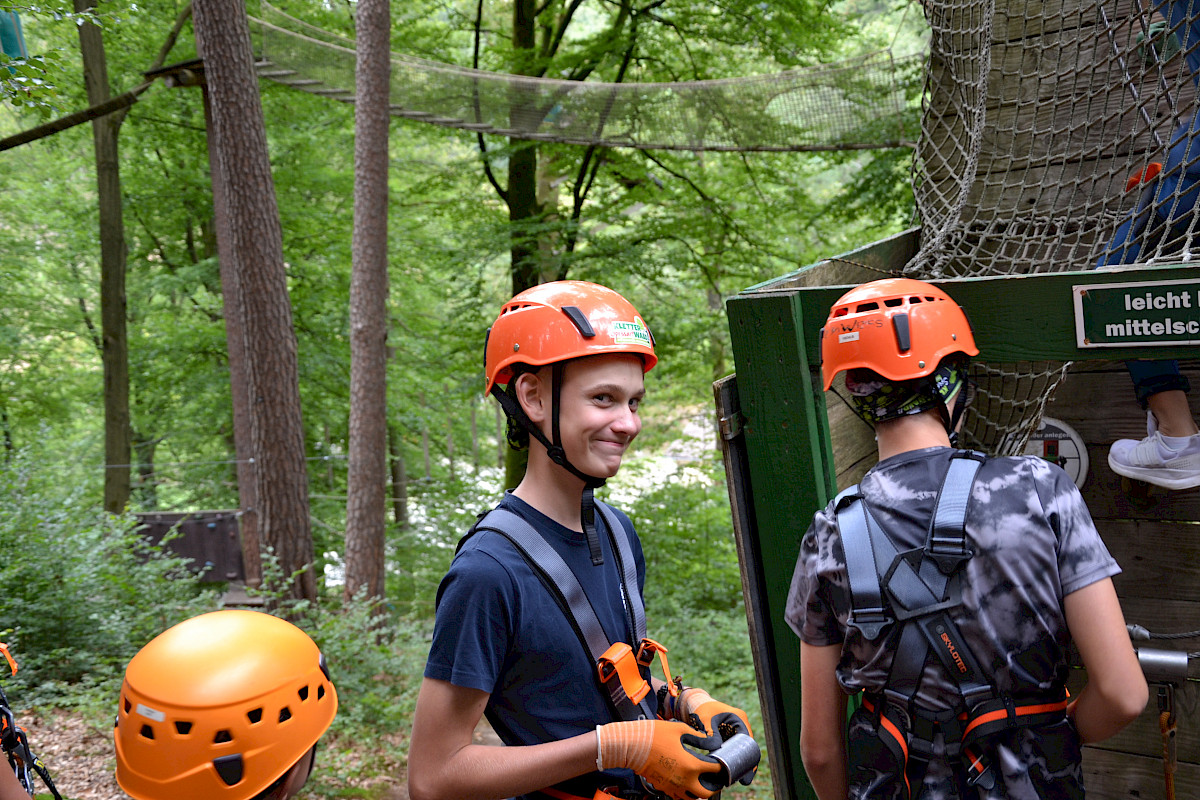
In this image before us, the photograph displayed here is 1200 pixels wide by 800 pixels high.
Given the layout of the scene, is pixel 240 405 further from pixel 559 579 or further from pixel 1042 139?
pixel 559 579

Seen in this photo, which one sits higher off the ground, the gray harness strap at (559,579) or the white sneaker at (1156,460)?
the gray harness strap at (559,579)

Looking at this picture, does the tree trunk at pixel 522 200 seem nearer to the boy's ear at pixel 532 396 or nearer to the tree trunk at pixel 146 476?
the tree trunk at pixel 146 476

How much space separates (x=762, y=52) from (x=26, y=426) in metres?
12.3

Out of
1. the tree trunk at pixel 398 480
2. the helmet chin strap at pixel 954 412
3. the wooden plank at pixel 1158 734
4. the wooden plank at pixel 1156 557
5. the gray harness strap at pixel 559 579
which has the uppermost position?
the helmet chin strap at pixel 954 412

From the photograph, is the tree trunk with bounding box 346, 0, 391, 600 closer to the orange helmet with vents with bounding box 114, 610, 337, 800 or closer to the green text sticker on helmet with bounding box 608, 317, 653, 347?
the orange helmet with vents with bounding box 114, 610, 337, 800

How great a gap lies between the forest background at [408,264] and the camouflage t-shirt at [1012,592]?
6028 millimetres

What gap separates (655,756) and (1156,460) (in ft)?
6.84

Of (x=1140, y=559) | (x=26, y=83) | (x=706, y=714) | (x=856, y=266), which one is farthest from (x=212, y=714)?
(x=26, y=83)

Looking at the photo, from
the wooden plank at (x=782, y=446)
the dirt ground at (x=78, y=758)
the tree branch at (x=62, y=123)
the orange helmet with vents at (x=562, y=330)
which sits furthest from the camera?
the tree branch at (x=62, y=123)

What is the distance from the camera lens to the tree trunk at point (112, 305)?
10914 mm

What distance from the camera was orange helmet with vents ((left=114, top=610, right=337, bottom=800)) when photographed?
1.60 metres

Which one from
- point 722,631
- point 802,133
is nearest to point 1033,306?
point 802,133

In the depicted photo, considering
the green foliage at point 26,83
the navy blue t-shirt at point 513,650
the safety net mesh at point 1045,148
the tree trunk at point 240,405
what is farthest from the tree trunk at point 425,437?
the navy blue t-shirt at point 513,650

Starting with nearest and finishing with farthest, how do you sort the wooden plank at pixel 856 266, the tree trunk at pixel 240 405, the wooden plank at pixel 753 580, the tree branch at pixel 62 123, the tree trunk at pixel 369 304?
1. the wooden plank at pixel 753 580
2. the wooden plank at pixel 856 266
3. the tree branch at pixel 62 123
4. the tree trunk at pixel 369 304
5. the tree trunk at pixel 240 405
